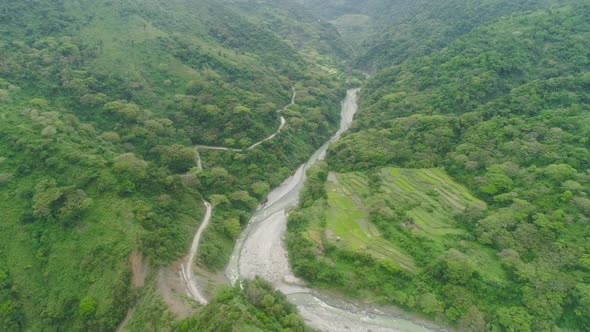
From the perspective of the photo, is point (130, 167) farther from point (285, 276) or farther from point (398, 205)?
point (398, 205)

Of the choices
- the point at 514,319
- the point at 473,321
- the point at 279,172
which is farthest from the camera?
the point at 279,172

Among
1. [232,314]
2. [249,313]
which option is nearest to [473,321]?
[249,313]

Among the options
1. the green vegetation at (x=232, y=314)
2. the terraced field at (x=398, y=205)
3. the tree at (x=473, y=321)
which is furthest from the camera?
the terraced field at (x=398, y=205)

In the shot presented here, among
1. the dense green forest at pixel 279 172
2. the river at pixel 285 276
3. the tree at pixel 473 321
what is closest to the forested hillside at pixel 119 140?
the dense green forest at pixel 279 172

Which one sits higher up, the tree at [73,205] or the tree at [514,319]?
the tree at [514,319]

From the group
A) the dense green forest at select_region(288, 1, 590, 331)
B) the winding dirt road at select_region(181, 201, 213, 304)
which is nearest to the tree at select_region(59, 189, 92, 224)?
the winding dirt road at select_region(181, 201, 213, 304)

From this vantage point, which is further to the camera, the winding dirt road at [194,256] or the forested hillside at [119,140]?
the winding dirt road at [194,256]

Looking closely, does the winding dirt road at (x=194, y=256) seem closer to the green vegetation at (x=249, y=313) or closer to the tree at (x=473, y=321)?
the green vegetation at (x=249, y=313)

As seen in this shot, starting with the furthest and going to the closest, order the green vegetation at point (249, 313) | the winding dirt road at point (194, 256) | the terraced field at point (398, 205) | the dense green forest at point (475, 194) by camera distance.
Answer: the terraced field at point (398, 205), the winding dirt road at point (194, 256), the dense green forest at point (475, 194), the green vegetation at point (249, 313)
